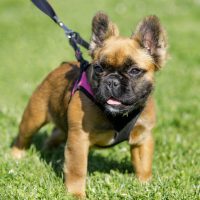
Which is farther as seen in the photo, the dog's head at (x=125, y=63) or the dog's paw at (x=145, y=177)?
the dog's paw at (x=145, y=177)

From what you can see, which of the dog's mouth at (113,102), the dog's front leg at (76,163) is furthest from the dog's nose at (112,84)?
the dog's front leg at (76,163)

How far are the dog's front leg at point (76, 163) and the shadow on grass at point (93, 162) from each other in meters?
0.49

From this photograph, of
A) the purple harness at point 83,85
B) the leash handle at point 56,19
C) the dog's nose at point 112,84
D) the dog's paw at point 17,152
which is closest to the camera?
the dog's nose at point 112,84

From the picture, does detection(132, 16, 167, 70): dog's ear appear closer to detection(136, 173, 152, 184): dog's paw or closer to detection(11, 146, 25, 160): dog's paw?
detection(136, 173, 152, 184): dog's paw

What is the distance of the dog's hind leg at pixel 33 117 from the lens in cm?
588

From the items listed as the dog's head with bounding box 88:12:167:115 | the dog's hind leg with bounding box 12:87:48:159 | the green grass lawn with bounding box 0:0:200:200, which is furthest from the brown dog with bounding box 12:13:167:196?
the dog's hind leg with bounding box 12:87:48:159

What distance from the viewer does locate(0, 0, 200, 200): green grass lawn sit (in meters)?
4.73

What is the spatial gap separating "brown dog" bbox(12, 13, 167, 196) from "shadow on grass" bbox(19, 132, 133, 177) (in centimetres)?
48

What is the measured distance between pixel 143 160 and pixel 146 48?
3.80 ft

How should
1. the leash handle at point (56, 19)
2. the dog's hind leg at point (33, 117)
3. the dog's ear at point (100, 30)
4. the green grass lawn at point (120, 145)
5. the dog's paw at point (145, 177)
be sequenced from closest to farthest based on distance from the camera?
the green grass lawn at point (120, 145) → the dog's ear at point (100, 30) → the dog's paw at point (145, 177) → the leash handle at point (56, 19) → the dog's hind leg at point (33, 117)

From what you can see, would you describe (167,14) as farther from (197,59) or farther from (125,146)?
(125,146)

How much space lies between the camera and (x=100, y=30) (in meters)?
5.17

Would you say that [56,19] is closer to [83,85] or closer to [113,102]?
[83,85]

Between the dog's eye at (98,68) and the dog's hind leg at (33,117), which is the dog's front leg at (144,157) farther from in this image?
the dog's hind leg at (33,117)
